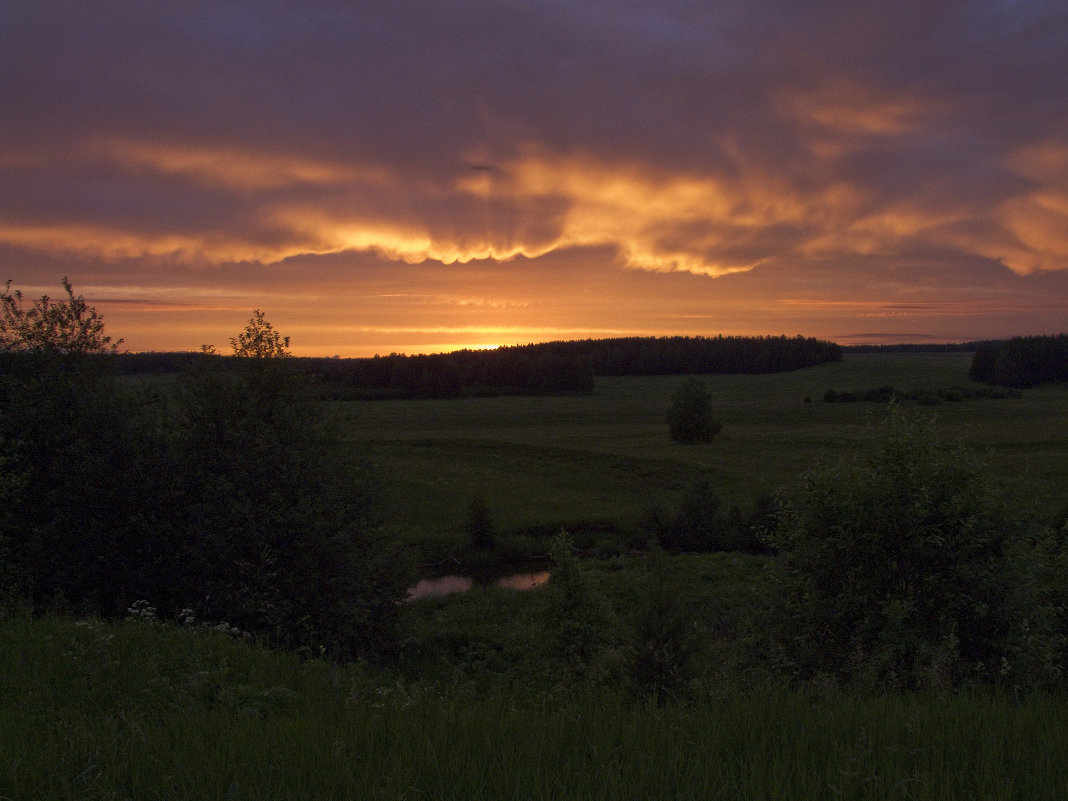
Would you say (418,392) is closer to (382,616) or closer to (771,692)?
(382,616)

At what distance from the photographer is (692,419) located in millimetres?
68625

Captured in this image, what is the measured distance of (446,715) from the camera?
4887 millimetres

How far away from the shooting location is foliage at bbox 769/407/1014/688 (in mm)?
10289

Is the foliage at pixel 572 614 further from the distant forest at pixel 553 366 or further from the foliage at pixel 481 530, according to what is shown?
the distant forest at pixel 553 366

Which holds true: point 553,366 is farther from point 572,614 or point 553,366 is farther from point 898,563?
point 898,563

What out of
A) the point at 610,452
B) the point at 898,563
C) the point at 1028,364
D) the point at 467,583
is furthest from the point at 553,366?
the point at 898,563

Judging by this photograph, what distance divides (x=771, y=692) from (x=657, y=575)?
495cm

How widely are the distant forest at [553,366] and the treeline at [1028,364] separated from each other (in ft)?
155

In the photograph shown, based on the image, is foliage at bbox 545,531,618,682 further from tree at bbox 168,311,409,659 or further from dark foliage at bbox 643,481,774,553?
dark foliage at bbox 643,481,774,553

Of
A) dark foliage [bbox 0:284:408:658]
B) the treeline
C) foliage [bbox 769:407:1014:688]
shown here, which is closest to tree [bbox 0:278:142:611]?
dark foliage [bbox 0:284:408:658]

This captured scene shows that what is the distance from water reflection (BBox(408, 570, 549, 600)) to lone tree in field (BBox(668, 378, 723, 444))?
36.4 metres

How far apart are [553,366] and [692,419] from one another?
7912 centimetres

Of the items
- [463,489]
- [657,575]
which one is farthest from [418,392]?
[657,575]

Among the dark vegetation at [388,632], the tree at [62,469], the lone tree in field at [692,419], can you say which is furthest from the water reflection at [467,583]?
the lone tree in field at [692,419]
